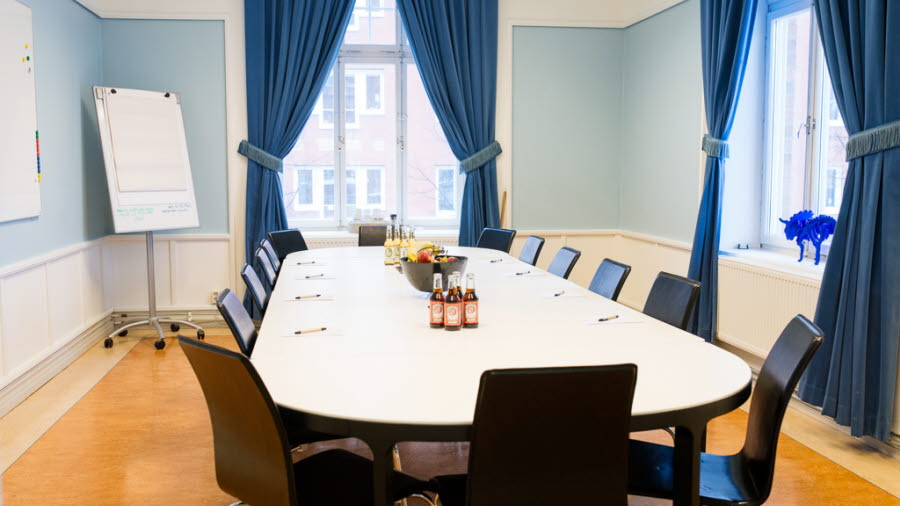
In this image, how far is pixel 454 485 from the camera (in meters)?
2.28

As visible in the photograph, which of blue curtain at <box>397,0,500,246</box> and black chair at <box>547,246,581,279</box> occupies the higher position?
blue curtain at <box>397,0,500,246</box>

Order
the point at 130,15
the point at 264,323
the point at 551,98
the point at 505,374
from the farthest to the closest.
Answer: the point at 551,98
the point at 130,15
the point at 264,323
the point at 505,374

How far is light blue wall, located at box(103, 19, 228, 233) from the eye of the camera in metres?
6.46

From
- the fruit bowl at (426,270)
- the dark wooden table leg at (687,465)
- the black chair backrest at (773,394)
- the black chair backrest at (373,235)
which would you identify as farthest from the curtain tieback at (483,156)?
the dark wooden table leg at (687,465)

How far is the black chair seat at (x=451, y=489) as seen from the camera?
219 centimetres

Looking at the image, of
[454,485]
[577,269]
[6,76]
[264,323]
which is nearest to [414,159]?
[577,269]

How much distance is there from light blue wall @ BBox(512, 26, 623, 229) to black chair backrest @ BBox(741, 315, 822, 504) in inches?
188

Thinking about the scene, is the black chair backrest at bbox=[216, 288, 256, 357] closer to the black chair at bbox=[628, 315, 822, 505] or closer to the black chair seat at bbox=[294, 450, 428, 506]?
the black chair seat at bbox=[294, 450, 428, 506]

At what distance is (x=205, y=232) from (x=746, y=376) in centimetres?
535

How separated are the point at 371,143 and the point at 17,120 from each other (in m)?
3.12

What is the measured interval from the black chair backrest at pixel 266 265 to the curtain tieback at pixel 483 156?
8.37ft

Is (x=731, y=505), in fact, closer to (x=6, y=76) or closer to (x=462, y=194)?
(x=6, y=76)

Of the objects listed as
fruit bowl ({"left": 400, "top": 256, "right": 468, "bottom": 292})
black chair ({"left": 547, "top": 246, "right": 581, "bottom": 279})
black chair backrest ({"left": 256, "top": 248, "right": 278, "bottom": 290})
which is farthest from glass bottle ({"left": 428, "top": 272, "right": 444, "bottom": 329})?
black chair backrest ({"left": 256, "top": 248, "right": 278, "bottom": 290})

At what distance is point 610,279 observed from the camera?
3.87 meters
